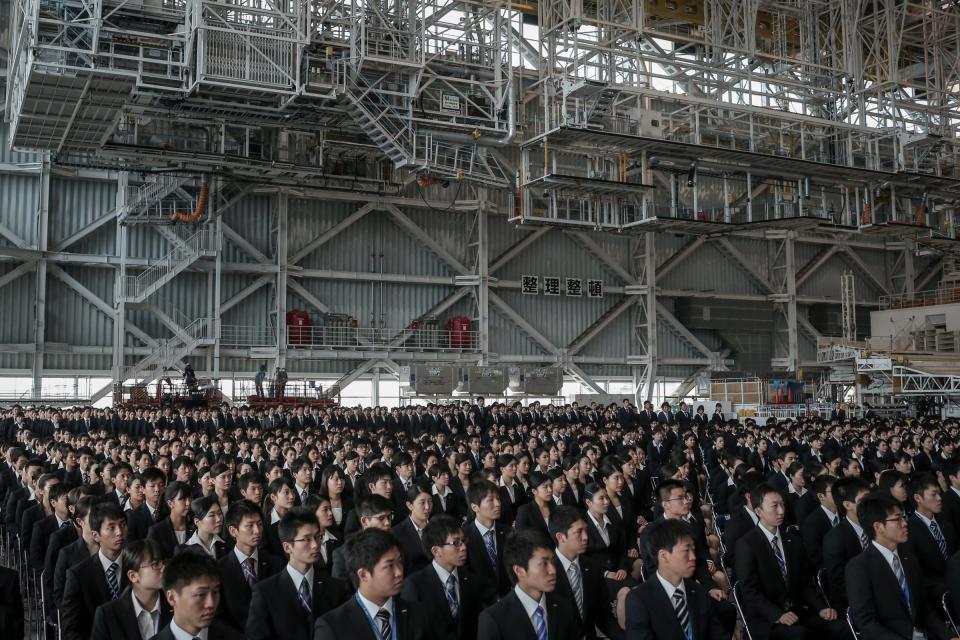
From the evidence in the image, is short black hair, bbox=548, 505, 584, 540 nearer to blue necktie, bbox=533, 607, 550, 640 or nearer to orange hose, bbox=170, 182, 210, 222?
blue necktie, bbox=533, 607, 550, 640

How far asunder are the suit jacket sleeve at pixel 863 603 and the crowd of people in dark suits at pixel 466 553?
1cm

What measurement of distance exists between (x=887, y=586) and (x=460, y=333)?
1284 inches

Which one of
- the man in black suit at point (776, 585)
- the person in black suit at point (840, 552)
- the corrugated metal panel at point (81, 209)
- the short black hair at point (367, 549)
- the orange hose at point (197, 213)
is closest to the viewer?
the short black hair at point (367, 549)

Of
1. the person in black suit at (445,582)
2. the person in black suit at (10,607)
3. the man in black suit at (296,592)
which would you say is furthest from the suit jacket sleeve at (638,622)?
the person in black suit at (10,607)

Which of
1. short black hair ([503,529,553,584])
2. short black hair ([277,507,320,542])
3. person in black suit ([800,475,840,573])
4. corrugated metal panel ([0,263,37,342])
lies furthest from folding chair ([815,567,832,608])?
corrugated metal panel ([0,263,37,342])

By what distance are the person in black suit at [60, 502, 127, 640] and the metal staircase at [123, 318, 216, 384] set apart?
27.1 metres

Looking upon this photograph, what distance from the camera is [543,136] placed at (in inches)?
1046

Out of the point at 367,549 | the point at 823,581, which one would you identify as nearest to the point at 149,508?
the point at 367,549

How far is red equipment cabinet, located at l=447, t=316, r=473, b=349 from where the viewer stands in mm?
39000

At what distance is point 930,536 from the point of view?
872 cm

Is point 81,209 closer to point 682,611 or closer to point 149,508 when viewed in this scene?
point 149,508

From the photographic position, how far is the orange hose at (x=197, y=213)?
32.3 meters

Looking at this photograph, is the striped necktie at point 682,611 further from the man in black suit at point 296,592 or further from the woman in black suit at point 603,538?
the woman in black suit at point 603,538

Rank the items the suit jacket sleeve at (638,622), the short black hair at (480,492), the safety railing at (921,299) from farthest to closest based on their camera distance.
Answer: the safety railing at (921,299) → the short black hair at (480,492) → the suit jacket sleeve at (638,622)
